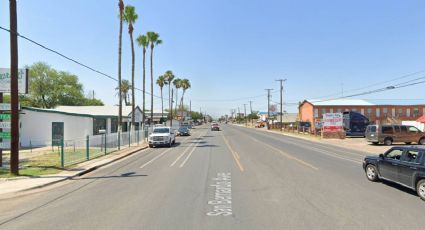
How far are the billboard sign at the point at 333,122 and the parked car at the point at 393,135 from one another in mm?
11715

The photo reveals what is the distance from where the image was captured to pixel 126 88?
358 ft

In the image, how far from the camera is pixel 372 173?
1269 centimetres

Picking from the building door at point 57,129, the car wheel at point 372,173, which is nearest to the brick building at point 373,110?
the building door at point 57,129

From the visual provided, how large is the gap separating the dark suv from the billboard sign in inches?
1367

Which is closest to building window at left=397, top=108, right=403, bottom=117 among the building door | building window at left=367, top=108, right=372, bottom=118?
building window at left=367, top=108, right=372, bottom=118

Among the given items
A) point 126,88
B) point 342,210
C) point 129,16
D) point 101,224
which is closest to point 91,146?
point 101,224

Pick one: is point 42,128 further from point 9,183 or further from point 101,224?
point 101,224

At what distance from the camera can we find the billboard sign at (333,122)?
46.2m

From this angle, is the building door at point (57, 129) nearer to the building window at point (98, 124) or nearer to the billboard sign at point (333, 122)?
the building window at point (98, 124)

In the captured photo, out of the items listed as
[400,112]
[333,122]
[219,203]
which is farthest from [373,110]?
[219,203]

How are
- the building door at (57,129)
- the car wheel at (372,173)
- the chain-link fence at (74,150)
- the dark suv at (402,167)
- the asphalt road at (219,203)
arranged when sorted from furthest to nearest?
1. the building door at (57,129)
2. the chain-link fence at (74,150)
3. the car wheel at (372,173)
4. the dark suv at (402,167)
5. the asphalt road at (219,203)

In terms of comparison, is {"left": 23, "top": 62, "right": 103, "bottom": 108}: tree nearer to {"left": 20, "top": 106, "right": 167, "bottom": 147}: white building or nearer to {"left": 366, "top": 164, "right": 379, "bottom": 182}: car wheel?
{"left": 20, "top": 106, "right": 167, "bottom": 147}: white building

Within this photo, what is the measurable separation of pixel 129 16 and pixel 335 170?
96.0 feet

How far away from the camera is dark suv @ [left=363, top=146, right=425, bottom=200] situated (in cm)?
995
